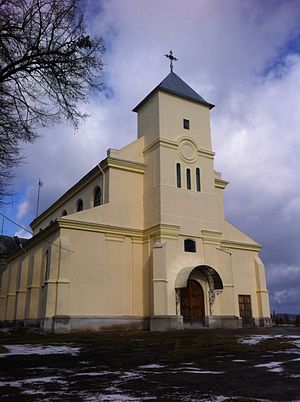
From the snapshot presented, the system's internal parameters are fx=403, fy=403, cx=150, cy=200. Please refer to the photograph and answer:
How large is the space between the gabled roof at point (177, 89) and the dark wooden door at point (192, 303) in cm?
1366

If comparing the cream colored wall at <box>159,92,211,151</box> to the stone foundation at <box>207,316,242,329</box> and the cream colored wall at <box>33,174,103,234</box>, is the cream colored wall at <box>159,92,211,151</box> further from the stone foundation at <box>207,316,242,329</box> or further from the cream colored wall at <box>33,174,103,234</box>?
the stone foundation at <box>207,316,242,329</box>

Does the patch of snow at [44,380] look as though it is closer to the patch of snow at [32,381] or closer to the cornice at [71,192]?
the patch of snow at [32,381]

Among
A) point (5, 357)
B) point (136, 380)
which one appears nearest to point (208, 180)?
point (5, 357)

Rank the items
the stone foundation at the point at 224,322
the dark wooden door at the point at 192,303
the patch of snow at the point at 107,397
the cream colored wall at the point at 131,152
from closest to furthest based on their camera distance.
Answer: the patch of snow at the point at 107,397, the dark wooden door at the point at 192,303, the stone foundation at the point at 224,322, the cream colored wall at the point at 131,152

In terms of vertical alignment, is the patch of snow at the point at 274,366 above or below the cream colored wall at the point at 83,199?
below

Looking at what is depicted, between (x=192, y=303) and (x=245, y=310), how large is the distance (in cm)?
535

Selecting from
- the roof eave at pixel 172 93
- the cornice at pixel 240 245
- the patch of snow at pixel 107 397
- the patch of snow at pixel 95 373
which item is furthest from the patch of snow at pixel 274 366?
the roof eave at pixel 172 93

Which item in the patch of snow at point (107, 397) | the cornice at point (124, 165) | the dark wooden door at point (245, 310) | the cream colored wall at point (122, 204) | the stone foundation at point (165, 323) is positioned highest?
the cornice at point (124, 165)

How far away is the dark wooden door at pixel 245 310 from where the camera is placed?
94.2 ft

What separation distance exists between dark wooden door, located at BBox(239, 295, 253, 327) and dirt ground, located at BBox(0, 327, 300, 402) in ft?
54.2

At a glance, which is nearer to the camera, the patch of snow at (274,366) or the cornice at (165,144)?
the patch of snow at (274,366)

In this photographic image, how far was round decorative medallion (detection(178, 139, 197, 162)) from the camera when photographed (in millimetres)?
28469

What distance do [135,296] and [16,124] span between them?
15559 mm

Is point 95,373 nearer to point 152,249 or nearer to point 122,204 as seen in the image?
point 152,249
